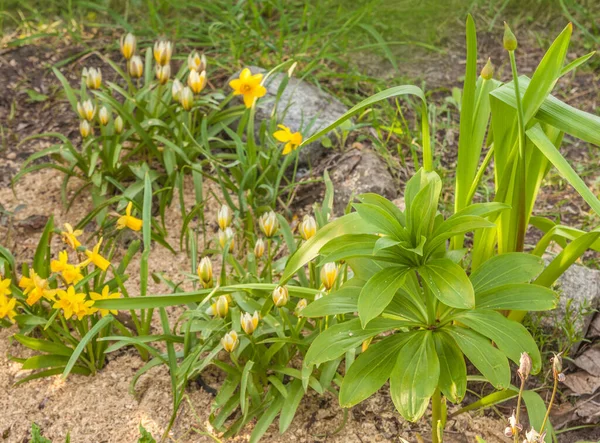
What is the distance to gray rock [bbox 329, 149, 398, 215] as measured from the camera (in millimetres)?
3305

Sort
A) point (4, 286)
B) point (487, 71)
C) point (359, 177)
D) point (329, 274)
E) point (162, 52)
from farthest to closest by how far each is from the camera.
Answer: point (359, 177)
point (162, 52)
point (4, 286)
point (329, 274)
point (487, 71)

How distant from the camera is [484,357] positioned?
2.08 m

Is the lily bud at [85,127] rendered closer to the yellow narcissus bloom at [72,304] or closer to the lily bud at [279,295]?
the yellow narcissus bloom at [72,304]

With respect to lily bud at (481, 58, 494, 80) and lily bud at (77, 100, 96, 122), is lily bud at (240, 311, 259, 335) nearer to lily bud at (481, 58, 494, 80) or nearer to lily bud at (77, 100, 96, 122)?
lily bud at (481, 58, 494, 80)

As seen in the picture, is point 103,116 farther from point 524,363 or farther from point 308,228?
point 524,363

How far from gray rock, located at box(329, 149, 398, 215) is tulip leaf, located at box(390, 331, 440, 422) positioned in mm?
1211

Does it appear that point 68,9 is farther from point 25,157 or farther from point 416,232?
point 416,232

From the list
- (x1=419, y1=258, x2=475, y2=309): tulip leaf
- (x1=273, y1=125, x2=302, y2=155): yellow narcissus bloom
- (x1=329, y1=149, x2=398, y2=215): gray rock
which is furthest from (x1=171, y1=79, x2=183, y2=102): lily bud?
(x1=419, y1=258, x2=475, y2=309): tulip leaf

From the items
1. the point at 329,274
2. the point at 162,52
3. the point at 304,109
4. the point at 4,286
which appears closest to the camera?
the point at 329,274

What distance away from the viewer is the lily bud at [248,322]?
2279 millimetres

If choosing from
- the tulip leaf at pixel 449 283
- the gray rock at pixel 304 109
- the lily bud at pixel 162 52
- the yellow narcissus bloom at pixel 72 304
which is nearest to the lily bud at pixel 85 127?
the lily bud at pixel 162 52

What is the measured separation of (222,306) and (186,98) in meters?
1.09

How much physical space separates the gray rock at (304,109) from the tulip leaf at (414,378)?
4.90 feet

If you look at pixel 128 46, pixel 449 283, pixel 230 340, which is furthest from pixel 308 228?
pixel 128 46
